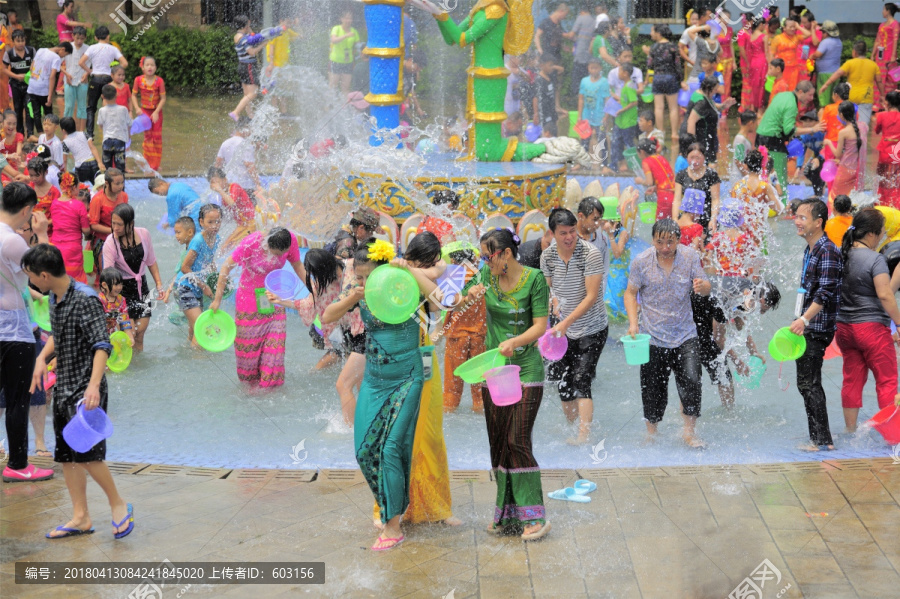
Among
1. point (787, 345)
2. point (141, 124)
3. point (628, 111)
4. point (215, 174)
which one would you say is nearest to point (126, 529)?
point (787, 345)

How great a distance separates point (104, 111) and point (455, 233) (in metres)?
6.36

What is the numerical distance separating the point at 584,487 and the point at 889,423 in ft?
6.91

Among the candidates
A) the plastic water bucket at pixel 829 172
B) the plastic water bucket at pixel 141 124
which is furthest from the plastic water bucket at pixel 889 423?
the plastic water bucket at pixel 141 124

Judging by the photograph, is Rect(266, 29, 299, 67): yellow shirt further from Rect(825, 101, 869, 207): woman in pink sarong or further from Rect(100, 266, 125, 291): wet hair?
Rect(825, 101, 869, 207): woman in pink sarong

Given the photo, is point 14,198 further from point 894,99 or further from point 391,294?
point 894,99

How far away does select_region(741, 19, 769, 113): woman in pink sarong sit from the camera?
15297mm

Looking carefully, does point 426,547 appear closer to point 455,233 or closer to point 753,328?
point 455,233

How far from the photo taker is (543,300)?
5.16m

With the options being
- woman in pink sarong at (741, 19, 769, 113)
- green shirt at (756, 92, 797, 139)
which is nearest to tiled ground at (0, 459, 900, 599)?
green shirt at (756, 92, 797, 139)

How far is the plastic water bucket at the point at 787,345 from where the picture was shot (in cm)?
620

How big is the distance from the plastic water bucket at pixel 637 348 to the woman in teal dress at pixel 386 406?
166 centimetres

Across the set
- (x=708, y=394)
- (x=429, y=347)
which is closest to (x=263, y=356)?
(x=429, y=347)

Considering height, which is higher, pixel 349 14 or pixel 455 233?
pixel 349 14

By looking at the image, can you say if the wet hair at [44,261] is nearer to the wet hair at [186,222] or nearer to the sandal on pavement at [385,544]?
the sandal on pavement at [385,544]
